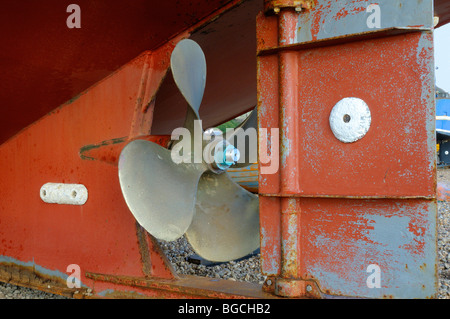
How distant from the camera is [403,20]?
148cm

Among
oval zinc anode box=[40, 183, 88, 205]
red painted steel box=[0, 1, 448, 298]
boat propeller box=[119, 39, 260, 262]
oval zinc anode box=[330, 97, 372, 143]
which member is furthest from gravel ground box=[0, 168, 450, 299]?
oval zinc anode box=[330, 97, 372, 143]

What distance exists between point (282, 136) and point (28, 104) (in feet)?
5.07

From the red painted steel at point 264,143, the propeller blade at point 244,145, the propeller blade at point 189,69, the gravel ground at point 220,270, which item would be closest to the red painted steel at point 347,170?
the red painted steel at point 264,143

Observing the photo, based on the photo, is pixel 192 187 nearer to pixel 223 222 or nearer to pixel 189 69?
pixel 223 222

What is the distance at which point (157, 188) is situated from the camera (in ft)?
6.31

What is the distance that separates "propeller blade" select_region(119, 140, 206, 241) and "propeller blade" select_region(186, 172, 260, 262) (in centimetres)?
22

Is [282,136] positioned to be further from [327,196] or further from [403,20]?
[403,20]

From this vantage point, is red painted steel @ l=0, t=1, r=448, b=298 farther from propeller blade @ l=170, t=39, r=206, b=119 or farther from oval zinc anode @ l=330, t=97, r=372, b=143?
propeller blade @ l=170, t=39, r=206, b=119

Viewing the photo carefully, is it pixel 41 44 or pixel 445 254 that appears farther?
pixel 445 254

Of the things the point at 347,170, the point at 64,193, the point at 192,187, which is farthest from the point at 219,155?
the point at 64,193

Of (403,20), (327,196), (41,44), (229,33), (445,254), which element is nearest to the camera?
(403,20)

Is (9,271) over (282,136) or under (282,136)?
under

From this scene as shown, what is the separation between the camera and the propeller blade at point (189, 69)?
187 centimetres
